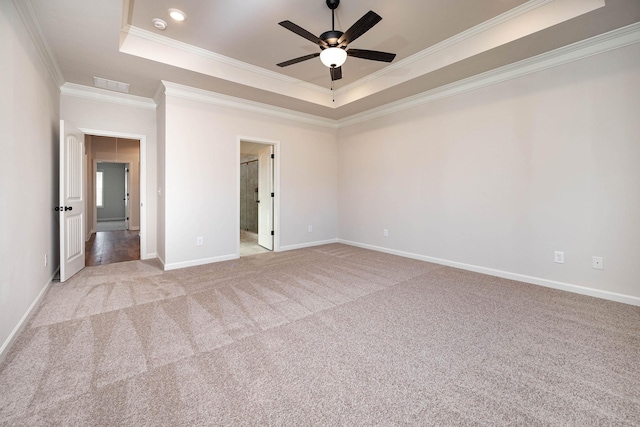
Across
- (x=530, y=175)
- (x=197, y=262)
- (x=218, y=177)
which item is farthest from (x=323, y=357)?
(x=218, y=177)

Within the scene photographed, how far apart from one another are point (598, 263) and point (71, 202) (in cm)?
635

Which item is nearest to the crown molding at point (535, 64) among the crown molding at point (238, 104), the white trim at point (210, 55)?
the crown molding at point (238, 104)

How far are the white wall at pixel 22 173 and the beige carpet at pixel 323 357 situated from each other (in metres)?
0.32

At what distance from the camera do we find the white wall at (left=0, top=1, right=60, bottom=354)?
193 centimetres

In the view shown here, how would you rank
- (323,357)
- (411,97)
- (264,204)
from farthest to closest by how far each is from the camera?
(264,204) < (411,97) < (323,357)

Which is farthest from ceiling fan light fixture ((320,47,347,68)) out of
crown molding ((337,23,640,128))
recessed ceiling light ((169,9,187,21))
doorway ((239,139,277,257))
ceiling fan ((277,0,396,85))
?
doorway ((239,139,277,257))

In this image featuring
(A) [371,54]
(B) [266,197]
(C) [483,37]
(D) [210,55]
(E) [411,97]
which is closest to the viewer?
(A) [371,54]

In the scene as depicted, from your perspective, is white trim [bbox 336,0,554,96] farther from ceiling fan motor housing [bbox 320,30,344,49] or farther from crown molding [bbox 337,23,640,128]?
ceiling fan motor housing [bbox 320,30,344,49]

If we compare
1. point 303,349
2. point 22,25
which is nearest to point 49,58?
point 22,25

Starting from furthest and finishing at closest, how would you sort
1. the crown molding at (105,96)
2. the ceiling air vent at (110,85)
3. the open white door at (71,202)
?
the crown molding at (105,96)
the ceiling air vent at (110,85)
the open white door at (71,202)

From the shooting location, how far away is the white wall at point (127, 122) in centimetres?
402

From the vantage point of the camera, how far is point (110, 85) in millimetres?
3941

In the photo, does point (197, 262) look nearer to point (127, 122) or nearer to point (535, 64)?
point (127, 122)

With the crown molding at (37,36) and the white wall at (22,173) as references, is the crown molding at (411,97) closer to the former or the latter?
the crown molding at (37,36)
